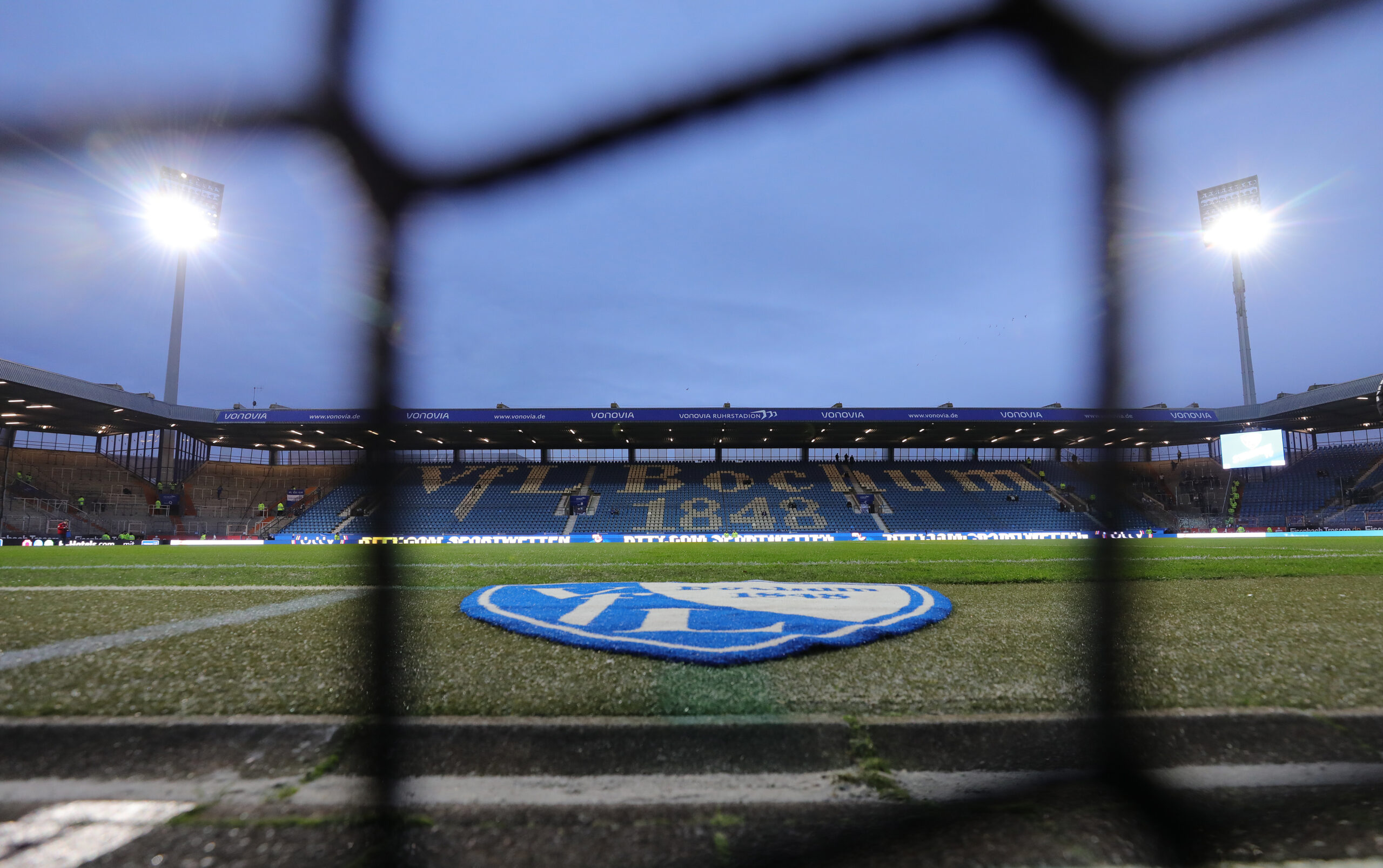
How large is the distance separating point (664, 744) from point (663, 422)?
23.3 m

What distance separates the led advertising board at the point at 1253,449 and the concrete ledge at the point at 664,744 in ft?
88.6

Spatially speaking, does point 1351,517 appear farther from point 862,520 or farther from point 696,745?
point 696,745

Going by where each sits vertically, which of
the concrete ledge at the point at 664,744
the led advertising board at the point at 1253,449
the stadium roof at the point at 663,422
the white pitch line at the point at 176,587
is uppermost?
the stadium roof at the point at 663,422

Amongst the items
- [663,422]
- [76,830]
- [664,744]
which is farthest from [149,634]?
[663,422]

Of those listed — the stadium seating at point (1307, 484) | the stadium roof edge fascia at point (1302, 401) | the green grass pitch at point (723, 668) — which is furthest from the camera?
the stadium seating at point (1307, 484)

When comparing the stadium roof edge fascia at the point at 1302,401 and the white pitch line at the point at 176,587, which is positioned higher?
the stadium roof edge fascia at the point at 1302,401

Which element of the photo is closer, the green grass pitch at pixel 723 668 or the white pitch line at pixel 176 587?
the green grass pitch at pixel 723 668

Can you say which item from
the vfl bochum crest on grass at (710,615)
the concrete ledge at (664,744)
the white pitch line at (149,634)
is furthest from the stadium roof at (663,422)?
the concrete ledge at (664,744)

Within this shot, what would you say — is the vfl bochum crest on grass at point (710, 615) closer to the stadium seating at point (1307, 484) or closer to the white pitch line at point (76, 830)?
the white pitch line at point (76, 830)

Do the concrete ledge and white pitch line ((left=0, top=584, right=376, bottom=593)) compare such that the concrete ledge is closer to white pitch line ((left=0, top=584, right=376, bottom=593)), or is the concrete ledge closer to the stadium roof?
white pitch line ((left=0, top=584, right=376, bottom=593))

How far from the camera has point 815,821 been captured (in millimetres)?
863

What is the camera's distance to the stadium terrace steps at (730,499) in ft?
81.2

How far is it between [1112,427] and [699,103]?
629 millimetres

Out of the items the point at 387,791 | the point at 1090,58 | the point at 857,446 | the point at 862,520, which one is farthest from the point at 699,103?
the point at 857,446
